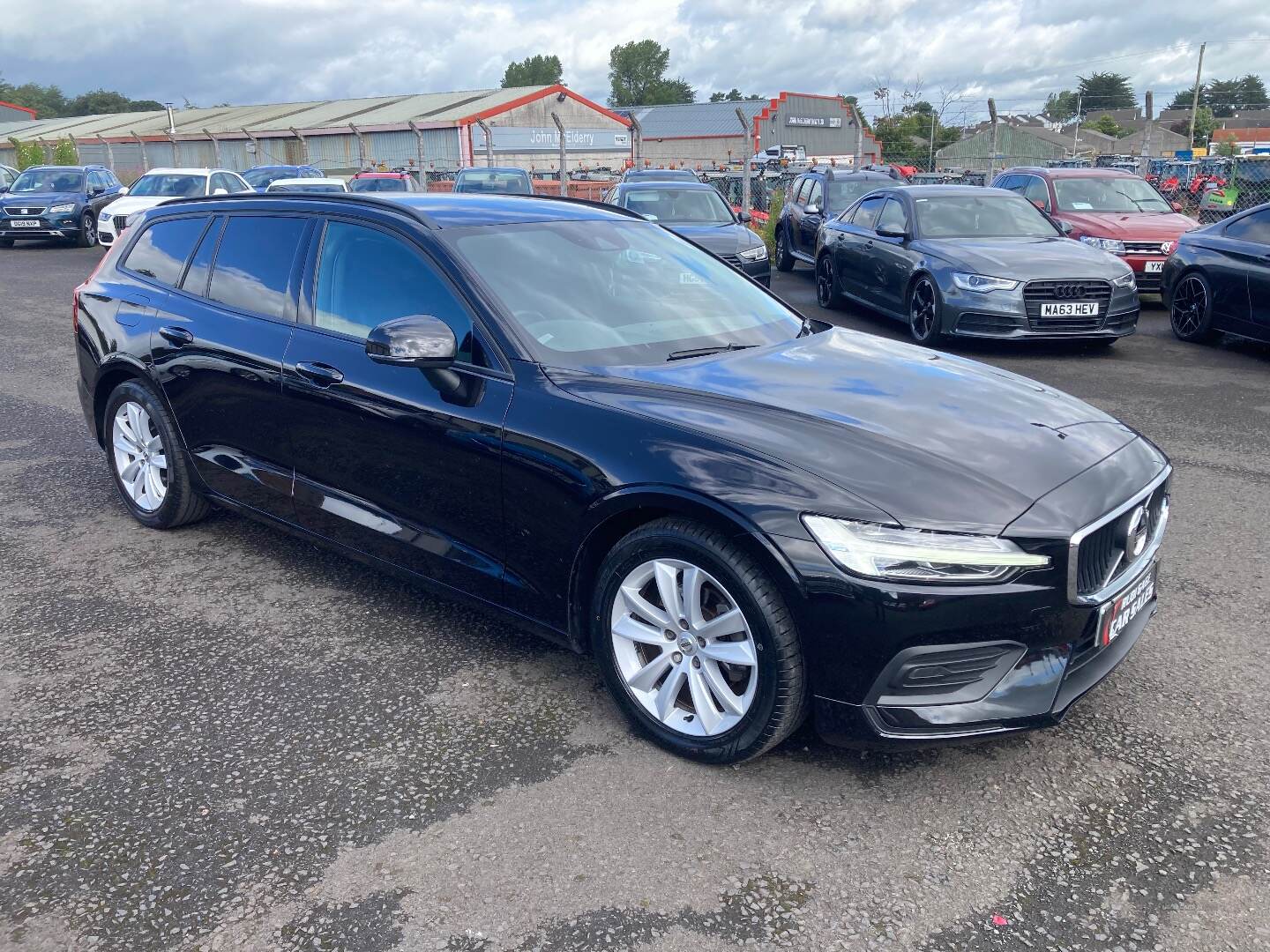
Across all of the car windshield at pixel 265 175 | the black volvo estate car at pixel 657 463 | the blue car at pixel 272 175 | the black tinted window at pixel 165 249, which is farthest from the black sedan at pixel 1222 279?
the car windshield at pixel 265 175

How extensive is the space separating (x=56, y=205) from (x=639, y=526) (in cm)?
2224

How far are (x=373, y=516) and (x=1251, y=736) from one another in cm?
303

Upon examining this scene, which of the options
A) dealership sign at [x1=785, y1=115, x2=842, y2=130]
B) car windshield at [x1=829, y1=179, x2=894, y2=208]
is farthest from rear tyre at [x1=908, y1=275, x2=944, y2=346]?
dealership sign at [x1=785, y1=115, x2=842, y2=130]

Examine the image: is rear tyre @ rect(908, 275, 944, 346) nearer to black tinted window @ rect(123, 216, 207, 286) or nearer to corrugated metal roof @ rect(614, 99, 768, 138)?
→ black tinted window @ rect(123, 216, 207, 286)

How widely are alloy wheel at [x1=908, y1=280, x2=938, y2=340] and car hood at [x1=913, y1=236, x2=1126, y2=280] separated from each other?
0.33 m

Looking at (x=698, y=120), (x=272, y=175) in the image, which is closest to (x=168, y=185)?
(x=272, y=175)

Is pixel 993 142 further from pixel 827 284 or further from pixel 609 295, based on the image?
pixel 609 295

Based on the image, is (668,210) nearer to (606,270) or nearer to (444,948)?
(606,270)

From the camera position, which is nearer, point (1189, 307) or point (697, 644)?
point (697, 644)

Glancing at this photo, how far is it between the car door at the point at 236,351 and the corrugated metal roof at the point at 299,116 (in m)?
47.9

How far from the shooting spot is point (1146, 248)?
40.6 feet

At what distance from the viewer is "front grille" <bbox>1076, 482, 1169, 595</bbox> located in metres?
2.86

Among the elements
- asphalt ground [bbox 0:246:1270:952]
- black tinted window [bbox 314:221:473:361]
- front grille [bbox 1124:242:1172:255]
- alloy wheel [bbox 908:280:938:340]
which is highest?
black tinted window [bbox 314:221:473:361]

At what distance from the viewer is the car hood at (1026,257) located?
9352 mm
